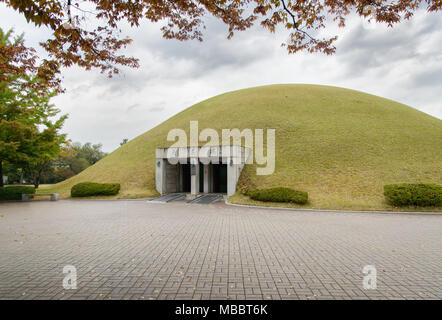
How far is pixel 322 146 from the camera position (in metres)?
25.3

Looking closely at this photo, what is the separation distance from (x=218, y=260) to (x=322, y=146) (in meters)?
23.1

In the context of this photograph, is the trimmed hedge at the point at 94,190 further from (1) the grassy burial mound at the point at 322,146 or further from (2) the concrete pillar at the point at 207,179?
(2) the concrete pillar at the point at 207,179

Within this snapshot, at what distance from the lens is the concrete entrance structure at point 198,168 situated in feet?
62.9

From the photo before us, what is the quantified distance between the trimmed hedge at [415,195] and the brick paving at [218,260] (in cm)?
454

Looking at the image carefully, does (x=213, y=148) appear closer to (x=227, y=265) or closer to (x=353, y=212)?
(x=353, y=212)

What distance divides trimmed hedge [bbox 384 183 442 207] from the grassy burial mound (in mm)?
926

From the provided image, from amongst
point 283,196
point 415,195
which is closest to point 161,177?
point 283,196

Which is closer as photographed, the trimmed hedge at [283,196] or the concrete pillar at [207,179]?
the trimmed hedge at [283,196]

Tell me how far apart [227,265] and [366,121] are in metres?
32.4

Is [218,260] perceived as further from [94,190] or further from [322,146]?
[322,146]

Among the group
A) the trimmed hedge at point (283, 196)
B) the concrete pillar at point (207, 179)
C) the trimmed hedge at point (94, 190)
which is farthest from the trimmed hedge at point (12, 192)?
the trimmed hedge at point (283, 196)

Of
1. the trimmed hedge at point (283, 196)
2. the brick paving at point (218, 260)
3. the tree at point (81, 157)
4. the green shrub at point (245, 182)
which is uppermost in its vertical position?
the tree at point (81, 157)
